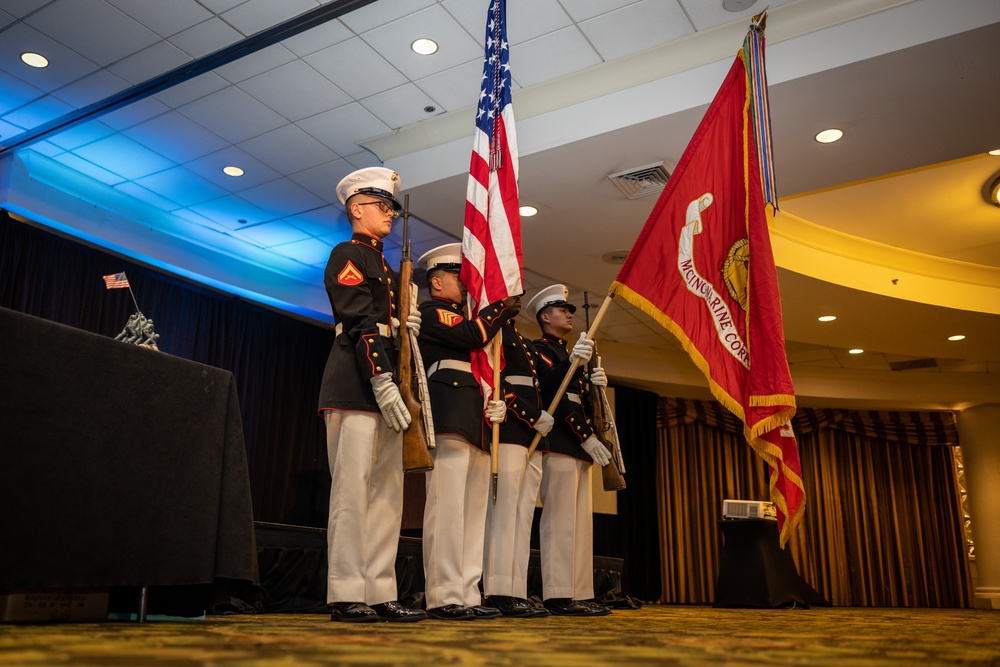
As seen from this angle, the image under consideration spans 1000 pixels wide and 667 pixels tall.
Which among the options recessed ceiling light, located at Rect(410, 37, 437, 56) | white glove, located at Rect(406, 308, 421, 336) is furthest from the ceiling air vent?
white glove, located at Rect(406, 308, 421, 336)

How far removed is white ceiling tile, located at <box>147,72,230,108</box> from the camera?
5.17m

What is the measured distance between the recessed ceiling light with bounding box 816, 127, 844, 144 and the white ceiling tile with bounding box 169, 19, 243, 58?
11.5 ft

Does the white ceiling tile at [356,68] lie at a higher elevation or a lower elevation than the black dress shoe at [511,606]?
higher

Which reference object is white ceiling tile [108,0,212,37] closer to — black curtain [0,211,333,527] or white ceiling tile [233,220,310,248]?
black curtain [0,211,333,527]

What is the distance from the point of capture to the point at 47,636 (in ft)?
4.83

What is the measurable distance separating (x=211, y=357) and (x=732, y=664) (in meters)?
7.09

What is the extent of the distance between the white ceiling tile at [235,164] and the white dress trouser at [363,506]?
12.9 feet

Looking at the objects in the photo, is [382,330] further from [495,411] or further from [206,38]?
[206,38]

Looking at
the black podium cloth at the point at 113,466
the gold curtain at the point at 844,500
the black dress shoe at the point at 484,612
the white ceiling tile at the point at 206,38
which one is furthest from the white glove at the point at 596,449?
the gold curtain at the point at 844,500

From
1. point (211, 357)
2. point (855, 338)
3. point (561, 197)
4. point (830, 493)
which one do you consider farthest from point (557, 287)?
point (830, 493)

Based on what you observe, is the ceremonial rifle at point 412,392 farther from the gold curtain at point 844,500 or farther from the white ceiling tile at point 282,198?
the gold curtain at point 844,500

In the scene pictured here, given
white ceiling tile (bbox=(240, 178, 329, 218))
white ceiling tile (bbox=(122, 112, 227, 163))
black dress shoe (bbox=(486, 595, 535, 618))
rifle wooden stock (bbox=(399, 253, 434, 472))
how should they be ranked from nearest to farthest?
rifle wooden stock (bbox=(399, 253, 434, 472)), black dress shoe (bbox=(486, 595, 535, 618)), white ceiling tile (bbox=(122, 112, 227, 163)), white ceiling tile (bbox=(240, 178, 329, 218))

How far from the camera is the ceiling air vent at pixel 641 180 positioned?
17.5 feet

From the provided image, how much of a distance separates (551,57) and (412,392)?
9.40 feet
